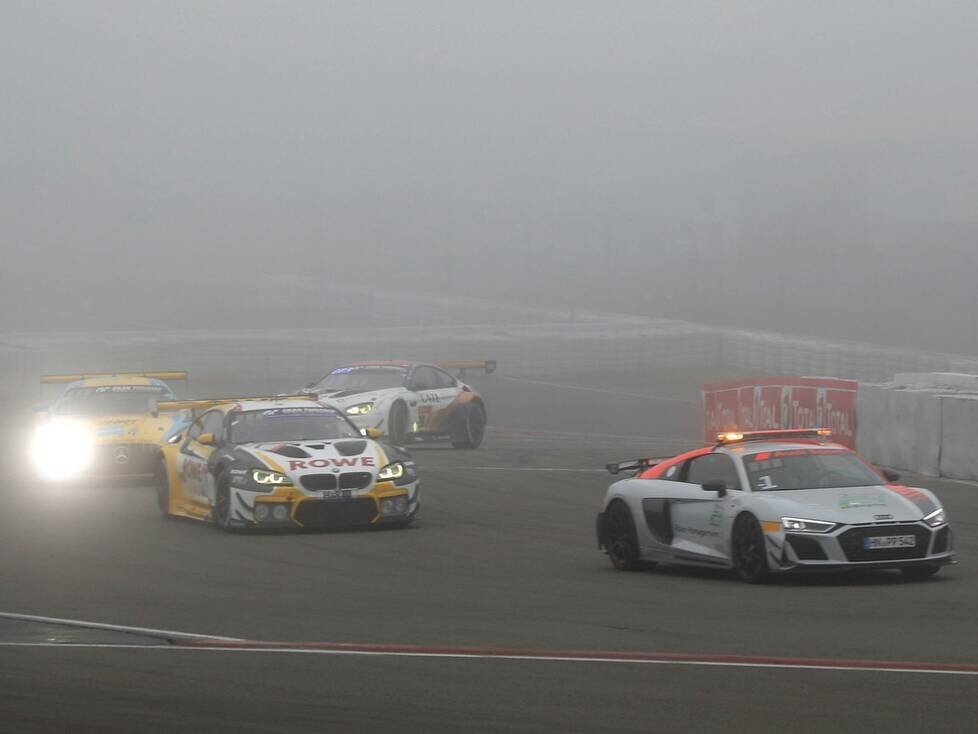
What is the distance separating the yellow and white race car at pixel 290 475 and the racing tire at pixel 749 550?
14.3 ft

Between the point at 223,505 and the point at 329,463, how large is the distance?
41.2 inches

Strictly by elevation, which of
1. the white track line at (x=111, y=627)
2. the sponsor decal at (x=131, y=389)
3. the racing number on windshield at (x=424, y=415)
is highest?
the white track line at (x=111, y=627)

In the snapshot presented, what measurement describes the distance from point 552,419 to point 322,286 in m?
34.0

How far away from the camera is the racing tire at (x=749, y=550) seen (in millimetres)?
11781

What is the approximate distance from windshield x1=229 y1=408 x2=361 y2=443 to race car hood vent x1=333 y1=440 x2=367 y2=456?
1.78 feet

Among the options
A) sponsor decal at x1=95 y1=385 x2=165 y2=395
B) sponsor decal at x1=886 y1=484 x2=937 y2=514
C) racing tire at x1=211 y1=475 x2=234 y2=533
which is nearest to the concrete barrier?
sponsor decal at x1=886 y1=484 x2=937 y2=514

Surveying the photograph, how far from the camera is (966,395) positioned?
20453mm

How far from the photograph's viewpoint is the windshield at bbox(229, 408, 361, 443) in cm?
1653

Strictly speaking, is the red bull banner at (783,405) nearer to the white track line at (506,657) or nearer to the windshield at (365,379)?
the windshield at (365,379)

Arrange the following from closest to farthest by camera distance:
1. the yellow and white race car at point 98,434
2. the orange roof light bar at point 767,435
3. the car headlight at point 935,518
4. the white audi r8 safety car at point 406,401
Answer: the car headlight at point 935,518
the orange roof light bar at point 767,435
the yellow and white race car at point 98,434
the white audi r8 safety car at point 406,401

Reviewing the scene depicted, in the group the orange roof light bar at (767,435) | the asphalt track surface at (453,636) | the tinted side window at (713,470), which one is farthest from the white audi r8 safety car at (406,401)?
the orange roof light bar at (767,435)

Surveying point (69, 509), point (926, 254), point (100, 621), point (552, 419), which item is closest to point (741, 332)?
point (552, 419)

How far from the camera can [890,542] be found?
11.6 m

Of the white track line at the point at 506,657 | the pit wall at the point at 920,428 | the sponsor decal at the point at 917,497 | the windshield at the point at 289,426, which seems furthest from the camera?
the pit wall at the point at 920,428
